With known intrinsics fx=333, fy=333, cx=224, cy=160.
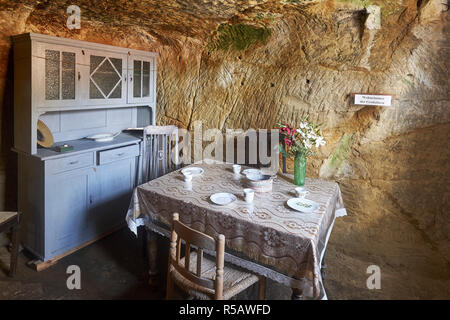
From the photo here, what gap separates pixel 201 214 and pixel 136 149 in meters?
1.67

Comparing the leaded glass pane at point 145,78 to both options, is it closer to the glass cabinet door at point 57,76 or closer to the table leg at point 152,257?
the glass cabinet door at point 57,76

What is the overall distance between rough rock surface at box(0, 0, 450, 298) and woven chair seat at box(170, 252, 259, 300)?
0.96m

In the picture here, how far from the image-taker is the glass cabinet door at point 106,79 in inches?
120

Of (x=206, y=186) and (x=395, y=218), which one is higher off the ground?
(x=206, y=186)

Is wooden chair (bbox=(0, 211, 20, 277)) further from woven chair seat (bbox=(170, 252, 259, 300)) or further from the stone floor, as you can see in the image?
woven chair seat (bbox=(170, 252, 259, 300))

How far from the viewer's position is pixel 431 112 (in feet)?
8.74

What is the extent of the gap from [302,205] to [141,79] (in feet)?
7.68

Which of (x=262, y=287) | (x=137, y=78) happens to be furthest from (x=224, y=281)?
(x=137, y=78)

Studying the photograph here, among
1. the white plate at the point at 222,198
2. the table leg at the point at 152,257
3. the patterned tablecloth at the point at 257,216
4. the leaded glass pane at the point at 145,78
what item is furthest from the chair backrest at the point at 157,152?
the white plate at the point at 222,198

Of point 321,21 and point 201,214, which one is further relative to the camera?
point 321,21

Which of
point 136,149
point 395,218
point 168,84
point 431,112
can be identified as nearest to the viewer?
point 431,112

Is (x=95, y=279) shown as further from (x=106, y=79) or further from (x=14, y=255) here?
(x=106, y=79)
